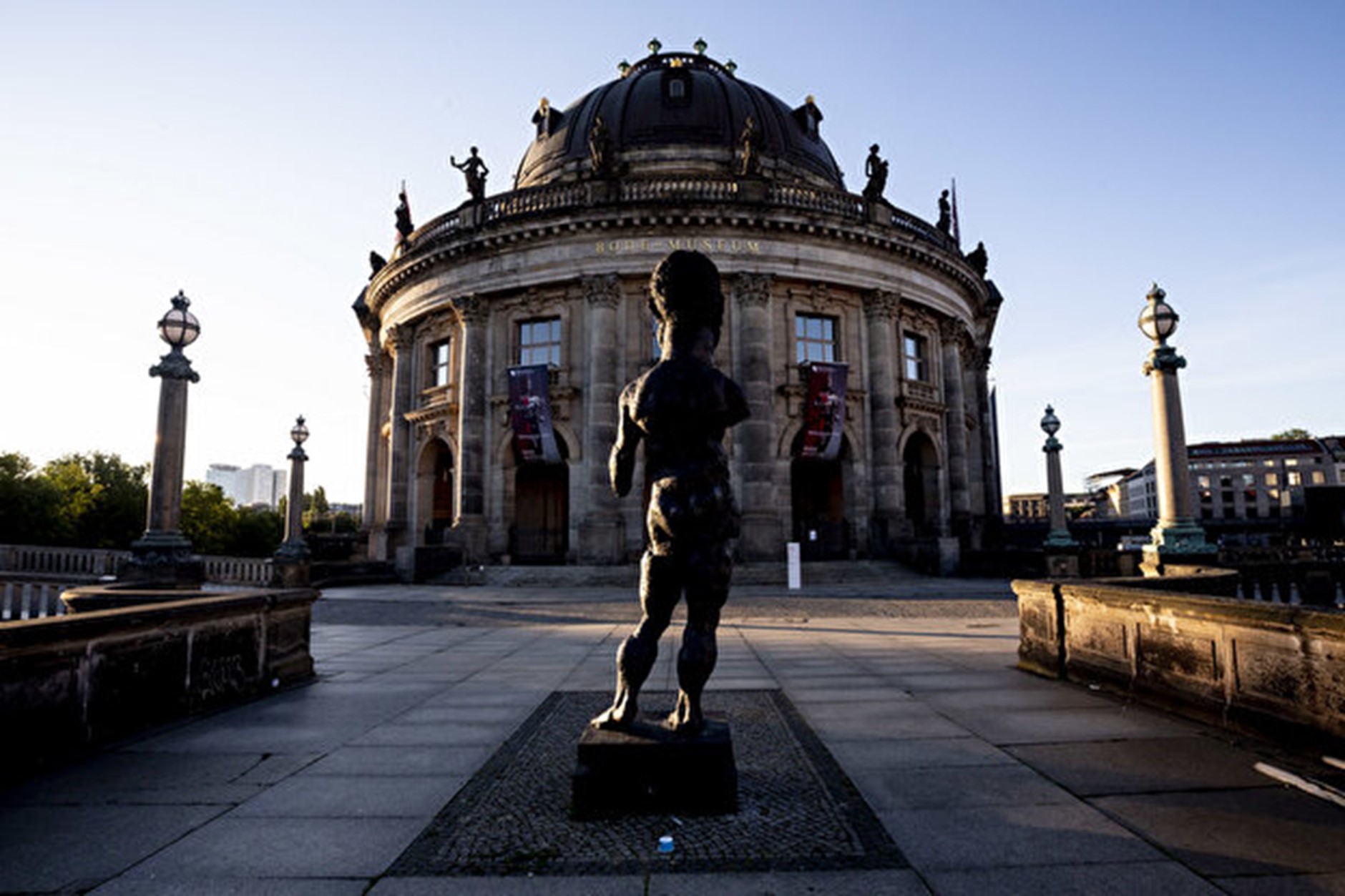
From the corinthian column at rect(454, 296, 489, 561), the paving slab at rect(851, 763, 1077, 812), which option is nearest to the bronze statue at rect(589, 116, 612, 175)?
the corinthian column at rect(454, 296, 489, 561)

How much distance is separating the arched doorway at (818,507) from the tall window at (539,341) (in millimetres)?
10424

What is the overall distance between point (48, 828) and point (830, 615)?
11403 millimetres

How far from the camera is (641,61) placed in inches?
1486

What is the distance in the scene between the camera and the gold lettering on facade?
24109mm

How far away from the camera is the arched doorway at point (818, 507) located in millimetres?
27750

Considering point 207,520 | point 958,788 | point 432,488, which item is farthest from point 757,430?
point 207,520

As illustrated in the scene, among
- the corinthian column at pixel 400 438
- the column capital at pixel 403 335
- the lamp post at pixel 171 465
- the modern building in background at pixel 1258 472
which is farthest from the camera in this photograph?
the modern building in background at pixel 1258 472

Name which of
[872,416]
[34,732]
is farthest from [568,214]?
[34,732]

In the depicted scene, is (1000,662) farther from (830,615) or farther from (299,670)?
(299,670)

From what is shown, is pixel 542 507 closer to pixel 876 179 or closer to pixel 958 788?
pixel 876 179

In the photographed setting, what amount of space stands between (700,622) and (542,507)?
26055 millimetres

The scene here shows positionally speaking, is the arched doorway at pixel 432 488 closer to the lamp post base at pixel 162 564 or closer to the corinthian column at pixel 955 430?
the lamp post base at pixel 162 564

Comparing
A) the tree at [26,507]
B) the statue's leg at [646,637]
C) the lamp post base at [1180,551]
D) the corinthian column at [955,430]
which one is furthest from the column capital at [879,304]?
the tree at [26,507]

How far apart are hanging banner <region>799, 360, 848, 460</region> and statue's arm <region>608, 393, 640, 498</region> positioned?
783 inches
